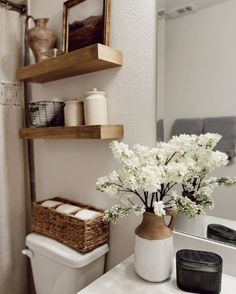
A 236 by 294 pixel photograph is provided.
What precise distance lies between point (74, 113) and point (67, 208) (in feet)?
1.48

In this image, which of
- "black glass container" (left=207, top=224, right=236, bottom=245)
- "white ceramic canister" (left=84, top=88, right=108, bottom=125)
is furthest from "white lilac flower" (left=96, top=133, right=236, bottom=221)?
"white ceramic canister" (left=84, top=88, right=108, bottom=125)

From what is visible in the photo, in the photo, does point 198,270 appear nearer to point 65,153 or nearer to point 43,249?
point 43,249

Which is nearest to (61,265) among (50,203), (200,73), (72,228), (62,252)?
(62,252)

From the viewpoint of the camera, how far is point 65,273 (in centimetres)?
113

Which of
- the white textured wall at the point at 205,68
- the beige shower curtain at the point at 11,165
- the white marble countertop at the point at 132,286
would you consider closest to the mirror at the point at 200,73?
the white textured wall at the point at 205,68

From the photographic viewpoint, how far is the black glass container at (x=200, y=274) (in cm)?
80

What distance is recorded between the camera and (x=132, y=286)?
88 cm

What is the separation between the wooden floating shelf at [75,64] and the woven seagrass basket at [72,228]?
656mm

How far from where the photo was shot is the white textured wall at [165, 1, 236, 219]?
0.90m

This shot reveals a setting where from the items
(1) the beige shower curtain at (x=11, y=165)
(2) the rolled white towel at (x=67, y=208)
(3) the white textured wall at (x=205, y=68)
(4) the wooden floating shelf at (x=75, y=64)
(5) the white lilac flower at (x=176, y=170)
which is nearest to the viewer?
(5) the white lilac flower at (x=176, y=170)

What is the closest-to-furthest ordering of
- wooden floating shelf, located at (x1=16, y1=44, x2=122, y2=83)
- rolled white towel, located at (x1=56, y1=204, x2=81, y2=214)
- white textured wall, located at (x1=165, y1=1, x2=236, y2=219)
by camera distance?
white textured wall, located at (x1=165, y1=1, x2=236, y2=219), wooden floating shelf, located at (x1=16, y1=44, x2=122, y2=83), rolled white towel, located at (x1=56, y1=204, x2=81, y2=214)

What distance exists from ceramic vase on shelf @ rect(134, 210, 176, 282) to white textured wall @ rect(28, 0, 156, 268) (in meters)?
0.27

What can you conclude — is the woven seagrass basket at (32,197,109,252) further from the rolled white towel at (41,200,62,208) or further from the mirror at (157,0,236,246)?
the mirror at (157,0,236,246)

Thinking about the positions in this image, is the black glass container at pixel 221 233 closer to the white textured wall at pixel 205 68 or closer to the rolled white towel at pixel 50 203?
the white textured wall at pixel 205 68
